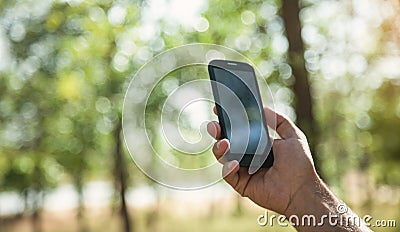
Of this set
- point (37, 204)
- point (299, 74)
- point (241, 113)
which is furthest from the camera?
point (37, 204)

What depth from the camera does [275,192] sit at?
660 millimetres

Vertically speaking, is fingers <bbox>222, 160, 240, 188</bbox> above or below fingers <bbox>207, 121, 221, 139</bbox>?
below

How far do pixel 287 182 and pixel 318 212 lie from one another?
0.05 meters

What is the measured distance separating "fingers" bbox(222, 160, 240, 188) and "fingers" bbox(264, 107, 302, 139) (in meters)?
0.08

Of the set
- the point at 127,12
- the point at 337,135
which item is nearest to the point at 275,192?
the point at 127,12

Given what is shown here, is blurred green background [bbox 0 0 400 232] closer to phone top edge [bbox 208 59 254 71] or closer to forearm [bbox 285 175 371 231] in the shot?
phone top edge [bbox 208 59 254 71]

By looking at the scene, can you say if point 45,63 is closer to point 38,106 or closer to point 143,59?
point 38,106

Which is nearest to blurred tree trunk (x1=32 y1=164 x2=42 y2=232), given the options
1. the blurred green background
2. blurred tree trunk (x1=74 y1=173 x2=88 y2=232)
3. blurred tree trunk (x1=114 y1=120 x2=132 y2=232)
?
the blurred green background

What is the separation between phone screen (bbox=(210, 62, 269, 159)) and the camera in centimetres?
71

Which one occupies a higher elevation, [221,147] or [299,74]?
[299,74]

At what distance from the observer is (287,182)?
2.19 feet

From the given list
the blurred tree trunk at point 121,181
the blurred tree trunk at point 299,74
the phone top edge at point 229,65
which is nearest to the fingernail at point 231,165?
the phone top edge at point 229,65

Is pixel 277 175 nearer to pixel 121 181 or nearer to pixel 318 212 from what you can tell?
pixel 318 212

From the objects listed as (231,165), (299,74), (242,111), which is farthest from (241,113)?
(299,74)
